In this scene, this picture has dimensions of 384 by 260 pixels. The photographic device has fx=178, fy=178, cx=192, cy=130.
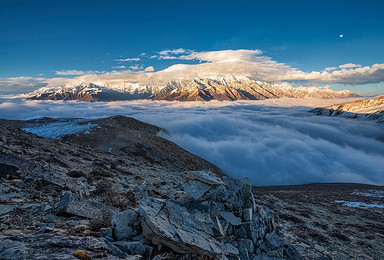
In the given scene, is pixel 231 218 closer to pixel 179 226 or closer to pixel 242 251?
pixel 242 251

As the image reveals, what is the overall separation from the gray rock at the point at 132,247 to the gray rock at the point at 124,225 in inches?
31.6

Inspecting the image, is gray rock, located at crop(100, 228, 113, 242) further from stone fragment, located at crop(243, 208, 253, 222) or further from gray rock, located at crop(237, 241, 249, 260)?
stone fragment, located at crop(243, 208, 253, 222)

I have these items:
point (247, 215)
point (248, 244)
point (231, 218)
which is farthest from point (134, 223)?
point (247, 215)

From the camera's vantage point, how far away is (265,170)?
171 m

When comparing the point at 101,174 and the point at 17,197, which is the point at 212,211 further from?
the point at 101,174

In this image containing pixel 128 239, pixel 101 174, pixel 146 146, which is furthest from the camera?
pixel 146 146

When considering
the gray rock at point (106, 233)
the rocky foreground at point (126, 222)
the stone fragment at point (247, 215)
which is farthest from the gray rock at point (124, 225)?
the stone fragment at point (247, 215)

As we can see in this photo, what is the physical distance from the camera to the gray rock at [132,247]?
5.71 metres

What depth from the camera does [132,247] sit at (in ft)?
19.1

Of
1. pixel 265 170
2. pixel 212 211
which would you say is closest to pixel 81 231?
pixel 212 211

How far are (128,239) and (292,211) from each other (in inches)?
1130

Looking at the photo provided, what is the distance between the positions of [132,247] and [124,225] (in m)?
1.26

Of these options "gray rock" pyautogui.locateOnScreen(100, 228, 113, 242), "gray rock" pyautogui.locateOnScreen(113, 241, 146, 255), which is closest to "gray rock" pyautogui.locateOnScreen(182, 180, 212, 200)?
"gray rock" pyautogui.locateOnScreen(113, 241, 146, 255)

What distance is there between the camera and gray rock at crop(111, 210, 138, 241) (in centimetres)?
664
